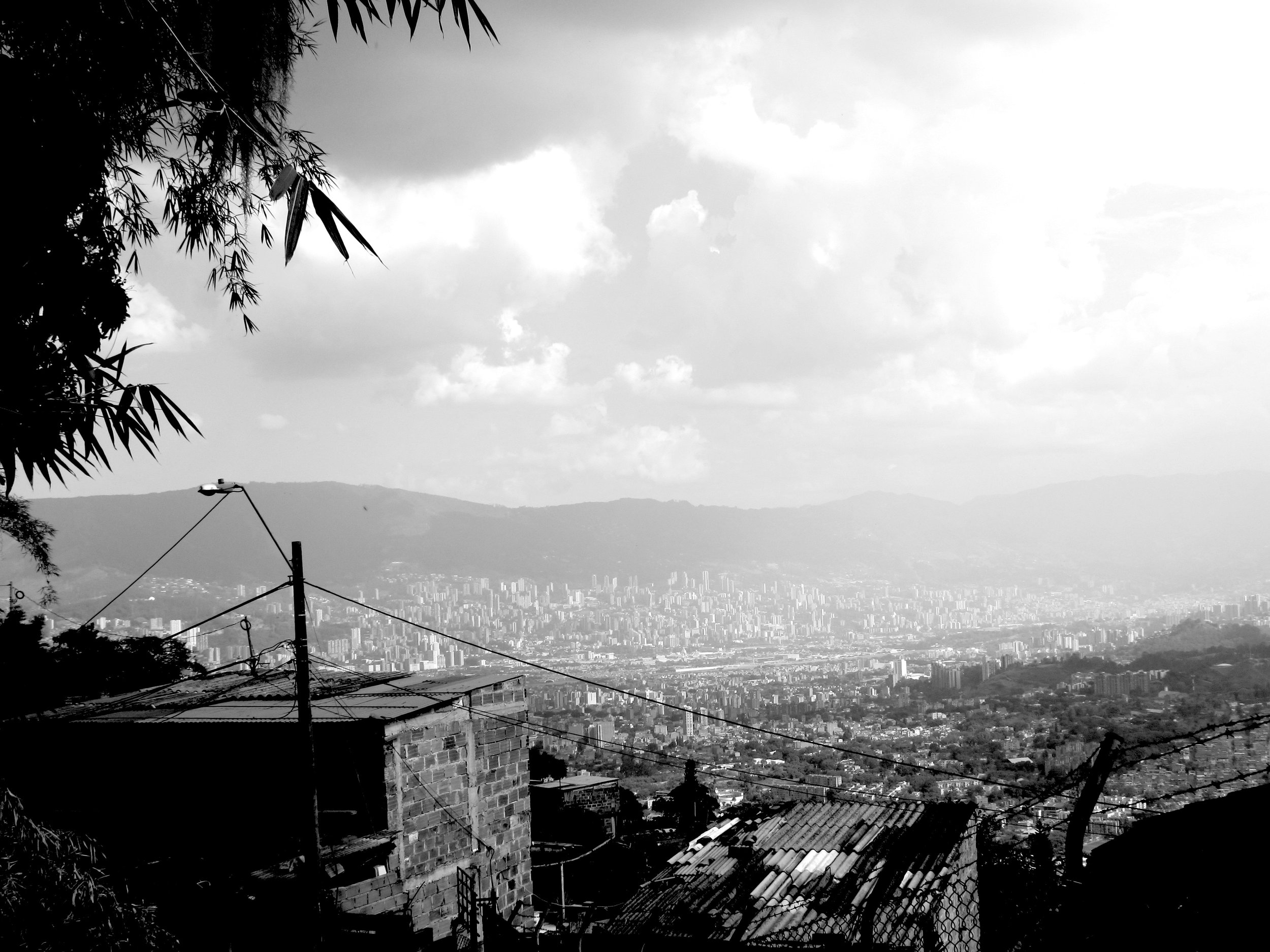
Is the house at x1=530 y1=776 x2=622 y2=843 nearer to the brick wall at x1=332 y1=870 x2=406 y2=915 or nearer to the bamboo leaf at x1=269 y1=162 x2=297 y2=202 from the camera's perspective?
the brick wall at x1=332 y1=870 x2=406 y2=915

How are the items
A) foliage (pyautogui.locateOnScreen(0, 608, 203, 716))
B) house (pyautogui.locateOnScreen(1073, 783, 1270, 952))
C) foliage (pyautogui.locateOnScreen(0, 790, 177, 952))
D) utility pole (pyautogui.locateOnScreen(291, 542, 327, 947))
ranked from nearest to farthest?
house (pyautogui.locateOnScreen(1073, 783, 1270, 952))
foliage (pyautogui.locateOnScreen(0, 790, 177, 952))
utility pole (pyautogui.locateOnScreen(291, 542, 327, 947))
foliage (pyautogui.locateOnScreen(0, 608, 203, 716))

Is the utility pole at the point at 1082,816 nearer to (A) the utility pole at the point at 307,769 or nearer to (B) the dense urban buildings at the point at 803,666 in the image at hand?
(B) the dense urban buildings at the point at 803,666

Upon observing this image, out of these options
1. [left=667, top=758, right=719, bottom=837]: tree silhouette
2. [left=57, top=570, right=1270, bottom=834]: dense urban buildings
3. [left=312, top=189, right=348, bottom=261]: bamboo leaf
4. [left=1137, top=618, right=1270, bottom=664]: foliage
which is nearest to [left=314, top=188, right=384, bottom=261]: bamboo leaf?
[left=312, top=189, right=348, bottom=261]: bamboo leaf

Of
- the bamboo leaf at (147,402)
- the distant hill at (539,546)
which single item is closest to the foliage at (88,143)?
the bamboo leaf at (147,402)

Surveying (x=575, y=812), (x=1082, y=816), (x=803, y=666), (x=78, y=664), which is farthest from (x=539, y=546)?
(x=1082, y=816)

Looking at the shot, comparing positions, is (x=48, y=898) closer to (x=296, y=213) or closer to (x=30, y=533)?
(x=296, y=213)
